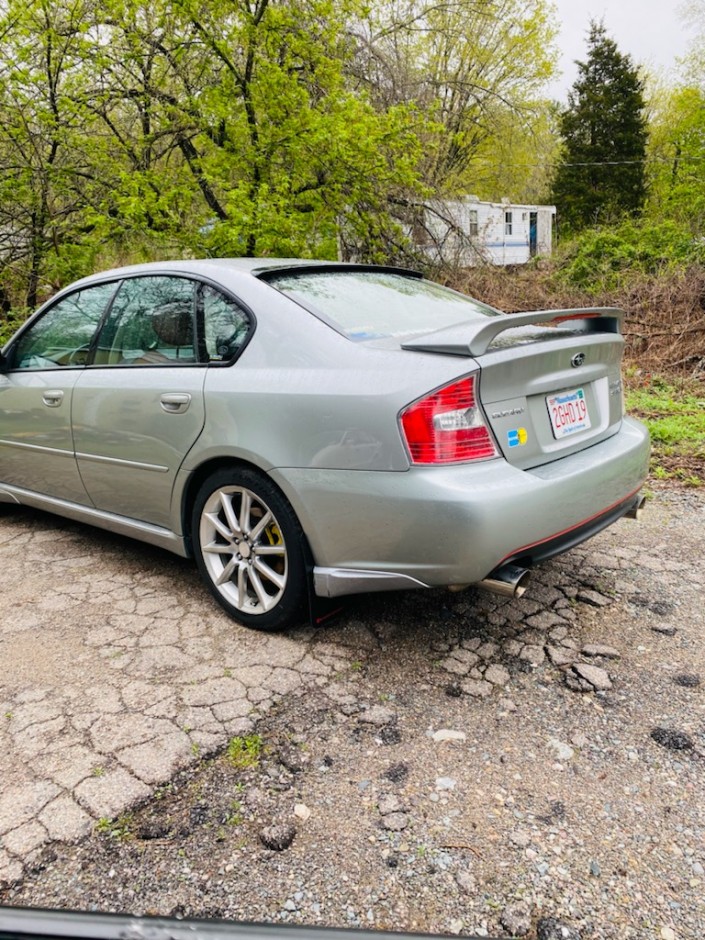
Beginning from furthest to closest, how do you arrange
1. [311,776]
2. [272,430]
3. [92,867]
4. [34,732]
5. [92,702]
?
1. [272,430]
2. [92,702]
3. [34,732]
4. [311,776]
5. [92,867]

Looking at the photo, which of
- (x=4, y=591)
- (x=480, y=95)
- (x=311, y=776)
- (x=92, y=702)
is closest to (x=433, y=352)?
(x=311, y=776)

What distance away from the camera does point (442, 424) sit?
221cm

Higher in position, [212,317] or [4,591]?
[212,317]

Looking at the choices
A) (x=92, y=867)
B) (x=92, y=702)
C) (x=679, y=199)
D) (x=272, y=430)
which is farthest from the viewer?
(x=679, y=199)

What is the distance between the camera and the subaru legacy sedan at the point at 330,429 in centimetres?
223

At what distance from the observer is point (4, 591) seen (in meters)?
3.25

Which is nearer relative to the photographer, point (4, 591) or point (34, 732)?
point (34, 732)

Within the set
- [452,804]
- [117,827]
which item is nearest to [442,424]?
[452,804]

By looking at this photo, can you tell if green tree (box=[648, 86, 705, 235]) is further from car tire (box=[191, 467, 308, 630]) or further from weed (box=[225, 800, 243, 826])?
weed (box=[225, 800, 243, 826])

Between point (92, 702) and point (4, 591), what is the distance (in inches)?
48.7

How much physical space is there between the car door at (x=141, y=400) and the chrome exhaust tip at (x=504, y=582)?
1327mm

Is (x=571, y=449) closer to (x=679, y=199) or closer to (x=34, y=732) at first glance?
(x=34, y=732)

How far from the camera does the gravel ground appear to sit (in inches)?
60.5

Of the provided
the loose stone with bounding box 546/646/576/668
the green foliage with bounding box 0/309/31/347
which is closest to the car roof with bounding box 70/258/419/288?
the loose stone with bounding box 546/646/576/668
